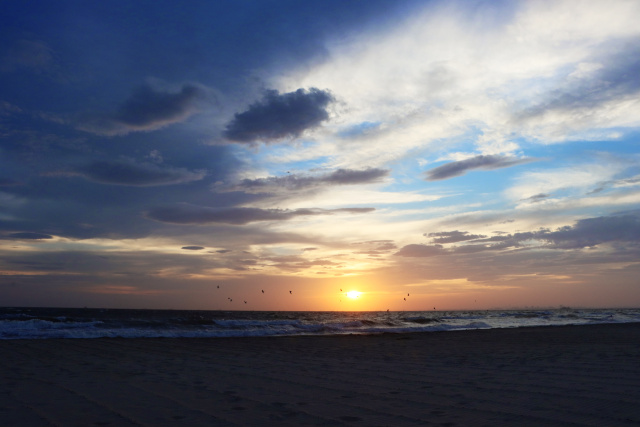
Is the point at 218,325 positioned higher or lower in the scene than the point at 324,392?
lower

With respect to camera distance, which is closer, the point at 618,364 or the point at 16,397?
the point at 16,397

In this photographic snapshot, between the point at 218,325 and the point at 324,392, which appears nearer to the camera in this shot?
the point at 324,392

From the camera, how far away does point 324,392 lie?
695cm

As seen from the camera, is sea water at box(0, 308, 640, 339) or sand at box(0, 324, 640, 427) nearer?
sand at box(0, 324, 640, 427)

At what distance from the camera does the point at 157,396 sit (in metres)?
6.71

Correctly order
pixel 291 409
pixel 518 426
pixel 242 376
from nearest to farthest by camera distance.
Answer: pixel 518 426 → pixel 291 409 → pixel 242 376

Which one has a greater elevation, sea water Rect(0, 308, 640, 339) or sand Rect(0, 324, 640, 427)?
sand Rect(0, 324, 640, 427)

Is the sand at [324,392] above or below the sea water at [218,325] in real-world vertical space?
above

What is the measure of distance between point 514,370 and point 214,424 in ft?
22.1

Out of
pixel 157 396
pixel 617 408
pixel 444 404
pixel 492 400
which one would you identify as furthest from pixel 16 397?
pixel 617 408

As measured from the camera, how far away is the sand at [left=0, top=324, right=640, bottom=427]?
5.17 metres

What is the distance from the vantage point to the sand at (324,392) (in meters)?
5.17

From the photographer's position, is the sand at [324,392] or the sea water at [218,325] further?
the sea water at [218,325]

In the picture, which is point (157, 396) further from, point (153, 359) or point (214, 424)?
point (153, 359)
